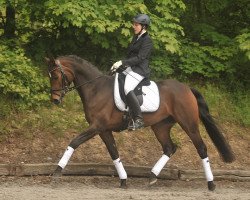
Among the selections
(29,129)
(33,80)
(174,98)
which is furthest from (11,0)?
(174,98)

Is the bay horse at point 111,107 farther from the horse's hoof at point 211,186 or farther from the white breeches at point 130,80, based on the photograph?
the white breeches at point 130,80

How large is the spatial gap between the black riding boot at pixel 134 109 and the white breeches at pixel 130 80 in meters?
0.10

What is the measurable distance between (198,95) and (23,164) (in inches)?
148

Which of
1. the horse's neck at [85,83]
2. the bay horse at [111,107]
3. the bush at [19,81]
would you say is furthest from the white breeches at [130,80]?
the bush at [19,81]

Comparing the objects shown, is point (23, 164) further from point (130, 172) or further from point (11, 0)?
point (11, 0)

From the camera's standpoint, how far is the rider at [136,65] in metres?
9.62

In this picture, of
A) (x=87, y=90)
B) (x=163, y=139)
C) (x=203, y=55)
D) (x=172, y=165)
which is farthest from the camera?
(x=203, y=55)

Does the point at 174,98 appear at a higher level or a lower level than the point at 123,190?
higher

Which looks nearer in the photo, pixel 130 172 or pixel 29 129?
pixel 130 172

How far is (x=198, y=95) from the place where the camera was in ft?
34.4

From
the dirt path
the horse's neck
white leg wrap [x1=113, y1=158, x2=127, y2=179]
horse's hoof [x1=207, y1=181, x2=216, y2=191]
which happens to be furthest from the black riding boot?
horse's hoof [x1=207, y1=181, x2=216, y2=191]

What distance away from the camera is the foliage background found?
488 inches

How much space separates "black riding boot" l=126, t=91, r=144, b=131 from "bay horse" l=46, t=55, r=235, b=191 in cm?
25

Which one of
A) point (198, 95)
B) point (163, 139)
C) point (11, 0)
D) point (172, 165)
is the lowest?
point (172, 165)
